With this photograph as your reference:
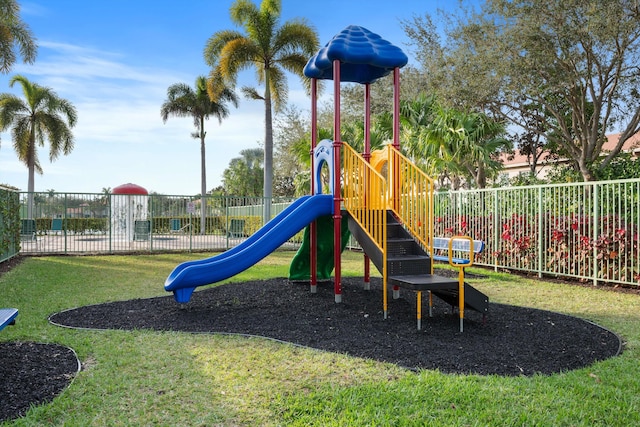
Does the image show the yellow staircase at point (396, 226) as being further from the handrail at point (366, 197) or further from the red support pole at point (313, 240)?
the red support pole at point (313, 240)

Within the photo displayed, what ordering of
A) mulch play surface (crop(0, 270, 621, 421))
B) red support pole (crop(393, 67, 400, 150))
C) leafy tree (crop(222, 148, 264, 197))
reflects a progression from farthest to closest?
leafy tree (crop(222, 148, 264, 197)) < red support pole (crop(393, 67, 400, 150)) < mulch play surface (crop(0, 270, 621, 421))

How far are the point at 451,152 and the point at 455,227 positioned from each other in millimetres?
4929

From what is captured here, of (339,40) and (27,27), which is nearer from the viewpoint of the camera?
(339,40)

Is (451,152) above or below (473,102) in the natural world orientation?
below

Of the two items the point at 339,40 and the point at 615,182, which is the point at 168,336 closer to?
the point at 339,40

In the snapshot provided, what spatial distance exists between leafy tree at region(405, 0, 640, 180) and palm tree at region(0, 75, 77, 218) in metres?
24.7

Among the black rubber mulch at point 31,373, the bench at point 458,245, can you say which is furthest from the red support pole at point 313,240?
the black rubber mulch at point 31,373

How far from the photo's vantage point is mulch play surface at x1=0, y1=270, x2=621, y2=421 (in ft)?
14.4

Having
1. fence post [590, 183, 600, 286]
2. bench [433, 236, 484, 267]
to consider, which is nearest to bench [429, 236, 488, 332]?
bench [433, 236, 484, 267]

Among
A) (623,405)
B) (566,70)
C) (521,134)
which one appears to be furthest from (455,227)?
(521,134)

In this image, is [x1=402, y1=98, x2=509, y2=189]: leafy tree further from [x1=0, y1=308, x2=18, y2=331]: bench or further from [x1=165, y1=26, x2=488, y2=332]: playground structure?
[x1=0, y1=308, x2=18, y2=331]: bench

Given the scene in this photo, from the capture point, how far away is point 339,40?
288 inches

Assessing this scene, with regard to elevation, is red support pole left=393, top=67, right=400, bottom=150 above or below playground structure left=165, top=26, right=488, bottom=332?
above

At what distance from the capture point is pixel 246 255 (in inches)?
283
